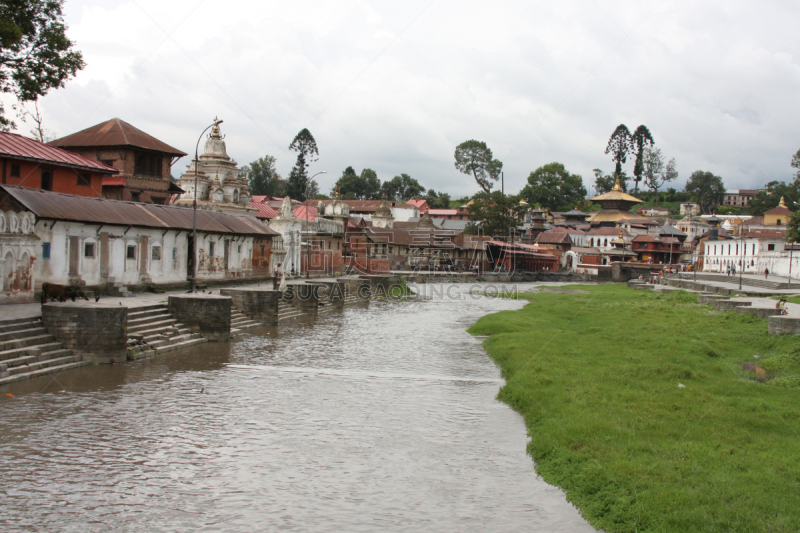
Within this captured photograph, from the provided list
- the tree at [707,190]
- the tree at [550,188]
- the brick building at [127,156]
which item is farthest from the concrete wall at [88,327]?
the tree at [707,190]

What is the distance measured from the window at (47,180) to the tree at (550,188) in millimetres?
123553

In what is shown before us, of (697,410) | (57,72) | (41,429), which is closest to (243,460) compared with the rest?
(41,429)

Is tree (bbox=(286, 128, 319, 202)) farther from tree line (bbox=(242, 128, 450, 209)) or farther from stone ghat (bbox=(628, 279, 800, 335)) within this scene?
stone ghat (bbox=(628, 279, 800, 335))

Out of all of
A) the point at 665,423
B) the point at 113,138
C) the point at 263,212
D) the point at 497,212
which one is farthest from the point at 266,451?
the point at 497,212

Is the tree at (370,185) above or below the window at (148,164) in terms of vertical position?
above

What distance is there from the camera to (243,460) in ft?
38.1

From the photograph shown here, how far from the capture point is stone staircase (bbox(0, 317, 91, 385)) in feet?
50.3

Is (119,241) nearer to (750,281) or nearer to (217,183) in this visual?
(217,183)

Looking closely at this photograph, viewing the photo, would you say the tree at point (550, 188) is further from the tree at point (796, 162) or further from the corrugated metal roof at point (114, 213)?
the corrugated metal roof at point (114, 213)

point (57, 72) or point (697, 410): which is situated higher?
point (57, 72)

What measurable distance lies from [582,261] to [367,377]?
89713 mm

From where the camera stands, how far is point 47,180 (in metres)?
28.7

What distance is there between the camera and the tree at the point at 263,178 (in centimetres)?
11094

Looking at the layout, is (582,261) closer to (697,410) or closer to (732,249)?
(732,249)
